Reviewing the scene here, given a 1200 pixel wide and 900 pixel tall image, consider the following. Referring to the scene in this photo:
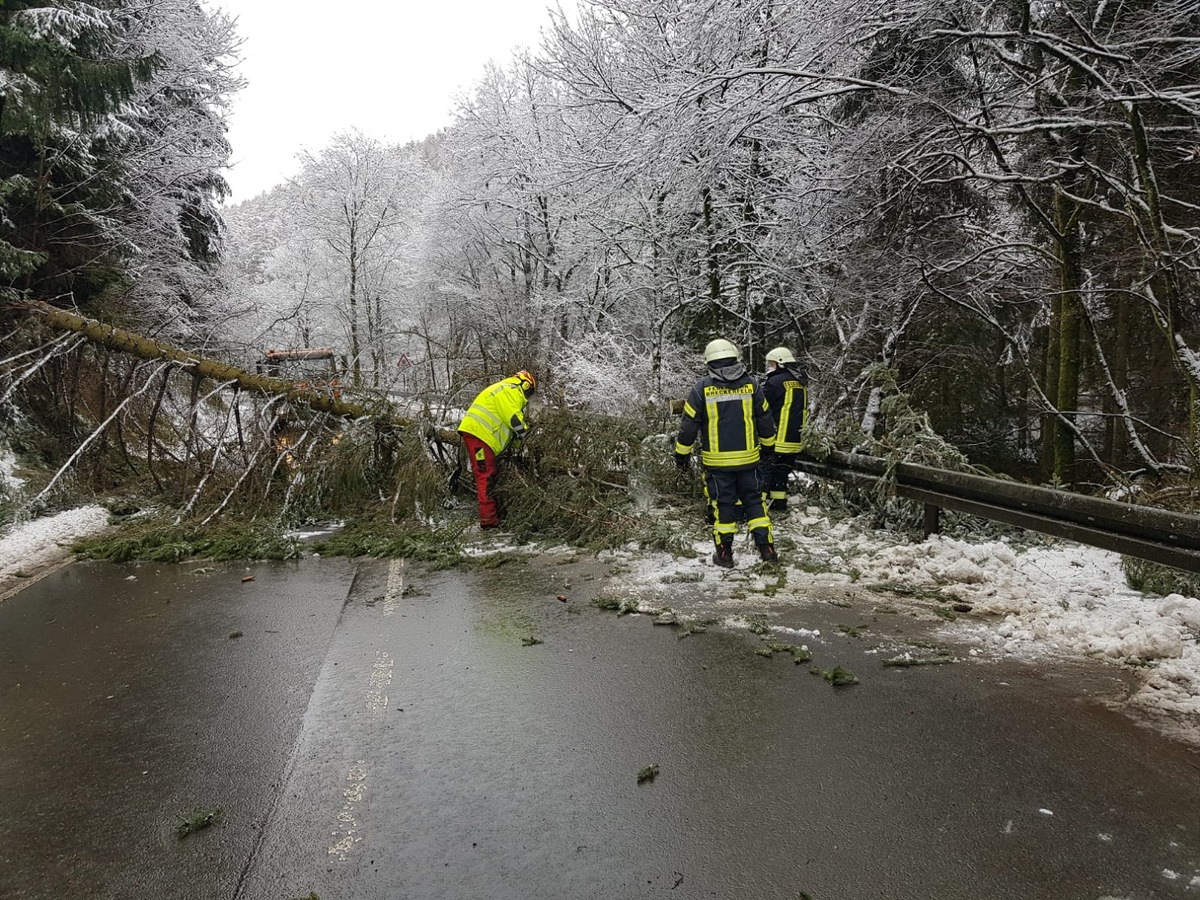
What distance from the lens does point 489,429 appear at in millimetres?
7676

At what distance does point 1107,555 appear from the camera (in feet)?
19.6

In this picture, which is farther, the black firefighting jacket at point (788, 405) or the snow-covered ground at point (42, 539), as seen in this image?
the black firefighting jacket at point (788, 405)

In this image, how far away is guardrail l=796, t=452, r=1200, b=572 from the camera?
4.19 metres

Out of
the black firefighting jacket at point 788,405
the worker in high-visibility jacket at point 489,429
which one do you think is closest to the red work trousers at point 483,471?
the worker in high-visibility jacket at point 489,429

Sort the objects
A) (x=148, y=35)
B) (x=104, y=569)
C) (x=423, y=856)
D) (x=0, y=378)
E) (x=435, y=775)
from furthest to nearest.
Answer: (x=148, y=35) → (x=0, y=378) → (x=104, y=569) → (x=435, y=775) → (x=423, y=856)

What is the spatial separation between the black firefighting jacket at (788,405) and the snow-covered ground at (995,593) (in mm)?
980

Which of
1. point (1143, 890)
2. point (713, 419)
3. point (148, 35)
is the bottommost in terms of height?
point (1143, 890)

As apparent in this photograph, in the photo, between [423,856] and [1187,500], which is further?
[1187,500]

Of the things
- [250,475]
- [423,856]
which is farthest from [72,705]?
[250,475]

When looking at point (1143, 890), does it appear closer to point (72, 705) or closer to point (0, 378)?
point (72, 705)

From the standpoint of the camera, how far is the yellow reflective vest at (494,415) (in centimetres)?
766

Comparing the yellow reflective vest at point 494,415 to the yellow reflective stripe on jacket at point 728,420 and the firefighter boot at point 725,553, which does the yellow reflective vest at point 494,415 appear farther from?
the firefighter boot at point 725,553

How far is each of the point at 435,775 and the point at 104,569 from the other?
5.49m

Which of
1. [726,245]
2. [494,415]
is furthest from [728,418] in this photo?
[726,245]
